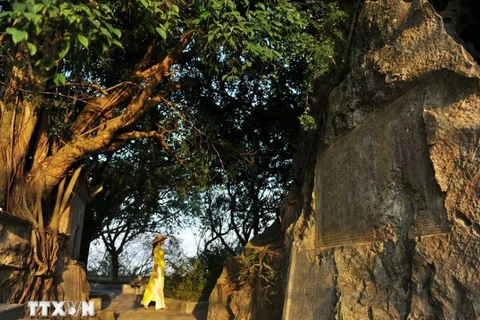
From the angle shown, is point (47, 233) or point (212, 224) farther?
point (212, 224)

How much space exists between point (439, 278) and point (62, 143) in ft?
20.8

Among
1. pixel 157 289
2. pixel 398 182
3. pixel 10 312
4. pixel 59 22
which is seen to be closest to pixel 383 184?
pixel 398 182

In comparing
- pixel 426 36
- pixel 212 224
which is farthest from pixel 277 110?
pixel 212 224

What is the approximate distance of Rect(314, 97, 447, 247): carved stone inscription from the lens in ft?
13.7

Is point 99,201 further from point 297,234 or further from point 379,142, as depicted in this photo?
point 379,142

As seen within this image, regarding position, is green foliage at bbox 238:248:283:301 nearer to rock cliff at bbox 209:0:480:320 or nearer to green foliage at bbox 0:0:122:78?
rock cliff at bbox 209:0:480:320

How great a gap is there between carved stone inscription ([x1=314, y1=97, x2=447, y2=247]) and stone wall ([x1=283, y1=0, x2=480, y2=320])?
0.04ft

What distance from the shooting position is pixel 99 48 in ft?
14.1

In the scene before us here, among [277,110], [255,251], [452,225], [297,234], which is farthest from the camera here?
[277,110]

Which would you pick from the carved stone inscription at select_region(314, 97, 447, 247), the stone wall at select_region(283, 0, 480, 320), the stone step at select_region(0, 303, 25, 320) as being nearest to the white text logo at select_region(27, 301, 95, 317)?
the stone step at select_region(0, 303, 25, 320)

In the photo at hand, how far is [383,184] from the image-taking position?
15.5ft

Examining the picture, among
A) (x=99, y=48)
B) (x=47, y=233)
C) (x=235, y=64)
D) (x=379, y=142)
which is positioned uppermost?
(x=235, y=64)

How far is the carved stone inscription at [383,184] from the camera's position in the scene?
4184 mm

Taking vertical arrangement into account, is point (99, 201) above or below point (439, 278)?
above
